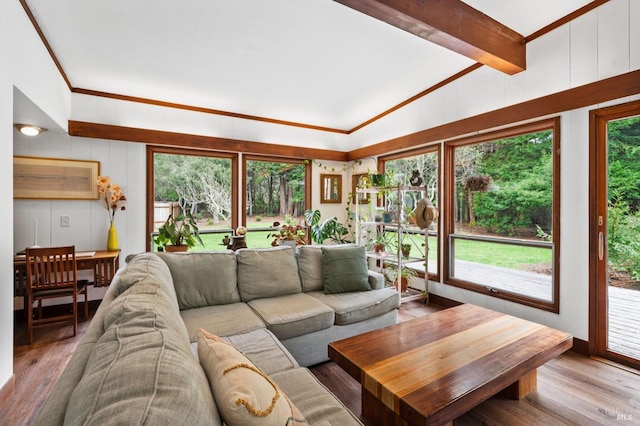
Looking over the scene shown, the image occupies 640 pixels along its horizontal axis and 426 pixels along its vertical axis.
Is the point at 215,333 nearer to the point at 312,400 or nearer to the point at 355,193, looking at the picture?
the point at 312,400

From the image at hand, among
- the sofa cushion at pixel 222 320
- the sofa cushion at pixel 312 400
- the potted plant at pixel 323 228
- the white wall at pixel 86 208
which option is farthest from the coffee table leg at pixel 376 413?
the white wall at pixel 86 208

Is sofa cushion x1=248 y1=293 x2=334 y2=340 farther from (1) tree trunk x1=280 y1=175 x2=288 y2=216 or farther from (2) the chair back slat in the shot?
(1) tree trunk x1=280 y1=175 x2=288 y2=216

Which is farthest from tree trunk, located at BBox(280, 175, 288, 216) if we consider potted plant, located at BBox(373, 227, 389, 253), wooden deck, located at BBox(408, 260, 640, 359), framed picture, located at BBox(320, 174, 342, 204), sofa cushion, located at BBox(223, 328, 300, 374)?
sofa cushion, located at BBox(223, 328, 300, 374)

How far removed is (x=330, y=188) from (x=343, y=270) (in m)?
2.62

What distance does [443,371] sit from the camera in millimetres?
1613

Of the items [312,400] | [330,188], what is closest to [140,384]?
[312,400]

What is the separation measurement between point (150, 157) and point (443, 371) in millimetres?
4105

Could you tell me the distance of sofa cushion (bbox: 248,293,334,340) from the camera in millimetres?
2258

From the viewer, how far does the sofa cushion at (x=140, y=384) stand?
24.5 inches

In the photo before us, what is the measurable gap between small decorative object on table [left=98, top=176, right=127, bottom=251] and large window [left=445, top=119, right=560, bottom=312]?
4079 millimetres

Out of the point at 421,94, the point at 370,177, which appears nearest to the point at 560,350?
the point at 370,177

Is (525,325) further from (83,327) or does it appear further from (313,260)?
(83,327)

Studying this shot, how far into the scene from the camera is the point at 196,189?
4367mm

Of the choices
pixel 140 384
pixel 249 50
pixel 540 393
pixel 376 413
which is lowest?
pixel 540 393
